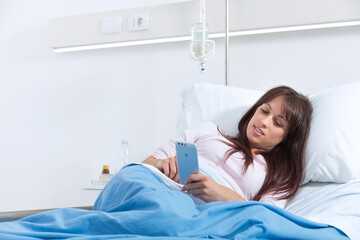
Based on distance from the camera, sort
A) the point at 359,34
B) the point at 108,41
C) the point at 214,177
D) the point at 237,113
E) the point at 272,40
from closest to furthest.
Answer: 1. the point at 214,177
2. the point at 237,113
3. the point at 359,34
4. the point at 272,40
5. the point at 108,41

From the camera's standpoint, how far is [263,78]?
2.48 m

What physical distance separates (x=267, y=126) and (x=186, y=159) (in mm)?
518

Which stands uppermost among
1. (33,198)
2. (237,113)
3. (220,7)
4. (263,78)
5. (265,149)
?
(220,7)

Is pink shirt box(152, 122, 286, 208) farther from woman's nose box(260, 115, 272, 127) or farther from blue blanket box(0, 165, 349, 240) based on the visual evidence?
blue blanket box(0, 165, 349, 240)

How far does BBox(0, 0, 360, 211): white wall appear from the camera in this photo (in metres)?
2.44

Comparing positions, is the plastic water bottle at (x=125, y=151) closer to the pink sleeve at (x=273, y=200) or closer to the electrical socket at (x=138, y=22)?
the electrical socket at (x=138, y=22)

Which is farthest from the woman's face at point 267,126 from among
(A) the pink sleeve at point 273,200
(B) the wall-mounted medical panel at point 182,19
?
(B) the wall-mounted medical panel at point 182,19

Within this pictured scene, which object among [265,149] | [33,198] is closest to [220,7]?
[265,149]

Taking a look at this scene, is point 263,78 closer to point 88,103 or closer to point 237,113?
point 237,113

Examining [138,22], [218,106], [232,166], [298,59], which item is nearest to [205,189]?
[232,166]

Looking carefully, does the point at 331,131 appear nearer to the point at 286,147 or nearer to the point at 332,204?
the point at 286,147

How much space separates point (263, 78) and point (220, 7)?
473 mm

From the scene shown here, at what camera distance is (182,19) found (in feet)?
8.46

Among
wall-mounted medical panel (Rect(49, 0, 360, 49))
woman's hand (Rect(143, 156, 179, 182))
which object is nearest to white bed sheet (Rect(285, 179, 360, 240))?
woman's hand (Rect(143, 156, 179, 182))
